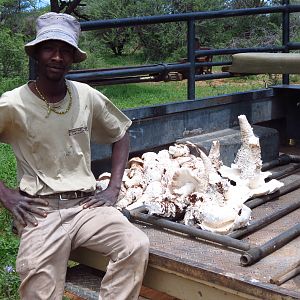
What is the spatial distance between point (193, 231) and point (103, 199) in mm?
411

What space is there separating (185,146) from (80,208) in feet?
3.49

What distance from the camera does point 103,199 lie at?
9.66 feet

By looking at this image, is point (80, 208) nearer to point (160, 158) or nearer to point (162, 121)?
point (160, 158)

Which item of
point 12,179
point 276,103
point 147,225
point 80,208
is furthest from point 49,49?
point 12,179

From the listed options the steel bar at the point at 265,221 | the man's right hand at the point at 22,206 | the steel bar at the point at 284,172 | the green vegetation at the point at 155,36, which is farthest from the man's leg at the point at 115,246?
the green vegetation at the point at 155,36

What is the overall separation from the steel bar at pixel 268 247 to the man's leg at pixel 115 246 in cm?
39

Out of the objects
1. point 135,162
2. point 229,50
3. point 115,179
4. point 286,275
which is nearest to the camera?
point 286,275

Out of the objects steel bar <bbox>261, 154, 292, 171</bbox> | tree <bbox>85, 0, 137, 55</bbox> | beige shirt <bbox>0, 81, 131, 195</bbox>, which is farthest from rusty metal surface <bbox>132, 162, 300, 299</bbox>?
tree <bbox>85, 0, 137, 55</bbox>

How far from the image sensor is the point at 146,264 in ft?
8.66

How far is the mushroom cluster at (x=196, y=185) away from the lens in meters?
3.01

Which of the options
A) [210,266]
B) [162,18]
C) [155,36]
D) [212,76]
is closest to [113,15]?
[155,36]

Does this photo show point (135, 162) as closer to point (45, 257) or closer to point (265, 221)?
point (265, 221)

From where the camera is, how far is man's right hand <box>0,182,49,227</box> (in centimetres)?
275

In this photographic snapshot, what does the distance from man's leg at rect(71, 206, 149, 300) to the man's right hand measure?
165 millimetres
